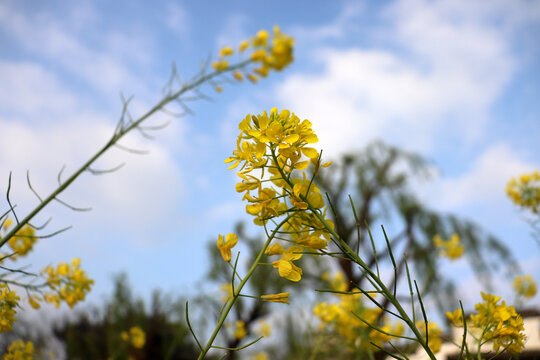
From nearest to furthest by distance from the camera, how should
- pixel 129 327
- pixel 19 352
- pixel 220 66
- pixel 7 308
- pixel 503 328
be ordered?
pixel 503 328
pixel 7 308
pixel 19 352
pixel 220 66
pixel 129 327

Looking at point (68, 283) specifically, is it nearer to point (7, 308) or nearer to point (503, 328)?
point (7, 308)

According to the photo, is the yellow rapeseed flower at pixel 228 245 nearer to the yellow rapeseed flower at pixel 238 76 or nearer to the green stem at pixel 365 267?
the green stem at pixel 365 267

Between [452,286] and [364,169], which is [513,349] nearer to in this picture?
[452,286]

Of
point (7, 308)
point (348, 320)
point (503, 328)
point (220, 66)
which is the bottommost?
point (503, 328)

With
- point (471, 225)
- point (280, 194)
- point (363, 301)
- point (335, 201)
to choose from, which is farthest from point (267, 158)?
point (335, 201)

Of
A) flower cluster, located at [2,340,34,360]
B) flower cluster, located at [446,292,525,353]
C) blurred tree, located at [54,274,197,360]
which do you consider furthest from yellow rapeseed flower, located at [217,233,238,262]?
blurred tree, located at [54,274,197,360]

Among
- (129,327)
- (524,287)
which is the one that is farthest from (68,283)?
(129,327)
